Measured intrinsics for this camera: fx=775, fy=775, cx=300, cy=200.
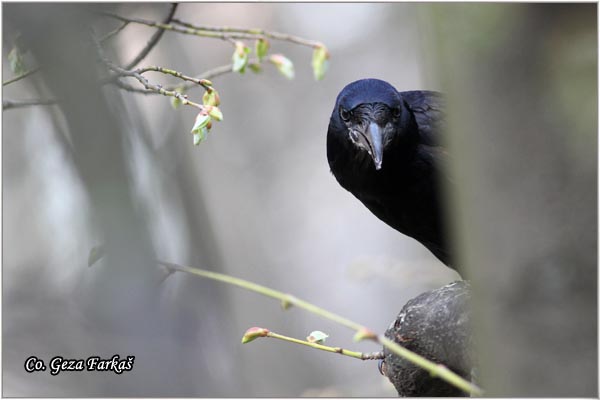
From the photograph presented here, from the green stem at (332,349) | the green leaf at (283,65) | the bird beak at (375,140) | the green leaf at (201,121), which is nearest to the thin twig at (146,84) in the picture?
the green leaf at (201,121)

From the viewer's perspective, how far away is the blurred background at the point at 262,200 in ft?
4.42

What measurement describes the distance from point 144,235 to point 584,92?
123cm

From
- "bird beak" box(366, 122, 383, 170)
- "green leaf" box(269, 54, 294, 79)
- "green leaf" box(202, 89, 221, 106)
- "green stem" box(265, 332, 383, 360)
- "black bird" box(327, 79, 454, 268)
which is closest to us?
"green stem" box(265, 332, 383, 360)

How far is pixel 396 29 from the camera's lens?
35.9 feet

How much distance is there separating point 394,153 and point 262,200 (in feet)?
17.6

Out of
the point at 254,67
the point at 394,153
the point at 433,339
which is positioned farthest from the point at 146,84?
the point at 394,153

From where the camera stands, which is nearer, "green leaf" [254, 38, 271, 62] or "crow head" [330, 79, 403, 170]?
"green leaf" [254, 38, 271, 62]

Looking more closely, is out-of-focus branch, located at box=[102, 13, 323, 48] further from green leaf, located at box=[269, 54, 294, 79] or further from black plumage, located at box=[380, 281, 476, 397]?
black plumage, located at box=[380, 281, 476, 397]

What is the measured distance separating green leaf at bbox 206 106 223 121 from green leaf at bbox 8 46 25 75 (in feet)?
2.19

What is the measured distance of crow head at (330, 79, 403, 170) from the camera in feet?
Result: 10.6

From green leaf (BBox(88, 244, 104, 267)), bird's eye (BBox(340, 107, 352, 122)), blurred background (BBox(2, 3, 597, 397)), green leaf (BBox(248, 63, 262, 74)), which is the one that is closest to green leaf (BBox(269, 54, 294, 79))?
green leaf (BBox(248, 63, 262, 74))

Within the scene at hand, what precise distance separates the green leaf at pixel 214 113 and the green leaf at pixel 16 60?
67 centimetres

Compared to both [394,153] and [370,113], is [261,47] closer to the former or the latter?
[370,113]

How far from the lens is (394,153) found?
3559 millimetres
